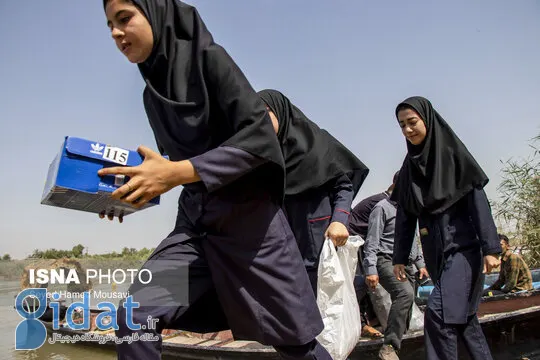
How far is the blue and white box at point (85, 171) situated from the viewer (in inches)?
66.7

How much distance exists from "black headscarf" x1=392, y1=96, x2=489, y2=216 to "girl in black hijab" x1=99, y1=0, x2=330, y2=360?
1.53 m

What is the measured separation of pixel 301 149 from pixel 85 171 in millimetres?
1638

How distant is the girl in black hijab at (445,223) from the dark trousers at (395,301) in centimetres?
75

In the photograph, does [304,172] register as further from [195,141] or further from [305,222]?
[195,141]

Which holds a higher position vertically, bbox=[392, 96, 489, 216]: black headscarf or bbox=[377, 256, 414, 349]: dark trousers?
bbox=[392, 96, 489, 216]: black headscarf

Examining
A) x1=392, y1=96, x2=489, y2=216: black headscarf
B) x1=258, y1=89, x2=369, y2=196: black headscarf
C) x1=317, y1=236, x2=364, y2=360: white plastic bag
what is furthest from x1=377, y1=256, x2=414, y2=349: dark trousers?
x1=258, y1=89, x2=369, y2=196: black headscarf

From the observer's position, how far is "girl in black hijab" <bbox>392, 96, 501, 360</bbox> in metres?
2.75

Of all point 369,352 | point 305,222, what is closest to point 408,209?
point 305,222

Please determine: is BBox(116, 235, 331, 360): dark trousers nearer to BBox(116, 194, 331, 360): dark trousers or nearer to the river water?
BBox(116, 194, 331, 360): dark trousers

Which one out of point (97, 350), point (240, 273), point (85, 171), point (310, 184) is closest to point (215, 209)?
point (240, 273)

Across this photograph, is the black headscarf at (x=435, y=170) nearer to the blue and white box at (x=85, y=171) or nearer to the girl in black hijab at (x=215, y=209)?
the girl in black hijab at (x=215, y=209)

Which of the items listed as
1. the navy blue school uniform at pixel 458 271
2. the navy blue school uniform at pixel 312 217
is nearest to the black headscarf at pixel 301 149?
the navy blue school uniform at pixel 312 217

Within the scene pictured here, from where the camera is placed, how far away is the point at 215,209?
1.76 metres

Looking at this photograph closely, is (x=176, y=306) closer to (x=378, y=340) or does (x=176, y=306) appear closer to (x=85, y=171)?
(x=85, y=171)
